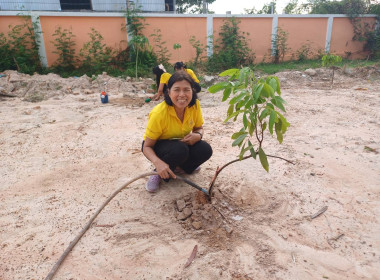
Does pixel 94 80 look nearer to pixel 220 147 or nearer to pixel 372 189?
pixel 220 147

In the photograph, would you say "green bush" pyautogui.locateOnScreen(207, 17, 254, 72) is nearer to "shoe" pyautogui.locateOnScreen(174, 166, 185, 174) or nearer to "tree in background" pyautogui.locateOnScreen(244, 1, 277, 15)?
"tree in background" pyautogui.locateOnScreen(244, 1, 277, 15)

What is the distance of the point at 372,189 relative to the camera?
7.97 feet

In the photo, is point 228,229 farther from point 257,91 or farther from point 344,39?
point 344,39

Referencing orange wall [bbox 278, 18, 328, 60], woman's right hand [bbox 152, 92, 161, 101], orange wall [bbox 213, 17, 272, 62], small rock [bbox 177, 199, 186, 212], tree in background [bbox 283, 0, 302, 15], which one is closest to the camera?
small rock [bbox 177, 199, 186, 212]

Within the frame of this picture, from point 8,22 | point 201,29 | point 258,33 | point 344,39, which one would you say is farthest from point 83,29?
point 344,39

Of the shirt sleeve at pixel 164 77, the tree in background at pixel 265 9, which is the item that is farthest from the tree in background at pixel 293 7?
the shirt sleeve at pixel 164 77

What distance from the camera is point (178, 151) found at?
88.3 inches

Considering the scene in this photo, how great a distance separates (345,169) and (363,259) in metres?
1.24

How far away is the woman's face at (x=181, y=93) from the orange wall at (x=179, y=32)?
7469mm

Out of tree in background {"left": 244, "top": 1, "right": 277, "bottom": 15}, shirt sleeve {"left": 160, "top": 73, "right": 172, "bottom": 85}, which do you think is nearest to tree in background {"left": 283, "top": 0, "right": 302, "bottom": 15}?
tree in background {"left": 244, "top": 1, "right": 277, "bottom": 15}

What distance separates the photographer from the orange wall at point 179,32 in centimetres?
897

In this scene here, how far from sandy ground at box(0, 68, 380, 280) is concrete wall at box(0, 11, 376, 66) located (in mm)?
5140

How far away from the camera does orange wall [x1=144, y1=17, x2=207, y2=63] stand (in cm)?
897

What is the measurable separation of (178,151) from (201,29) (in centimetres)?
825
